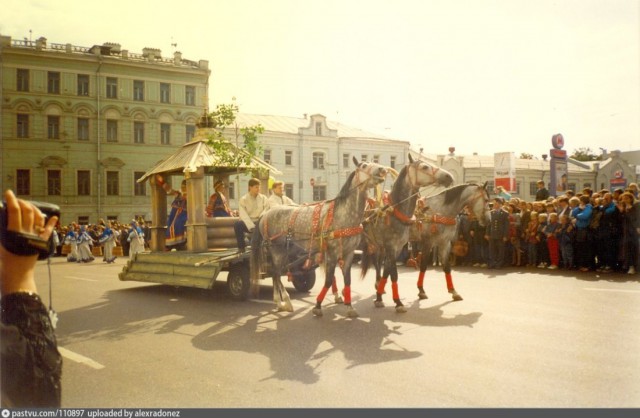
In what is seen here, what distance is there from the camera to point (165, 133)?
119 feet

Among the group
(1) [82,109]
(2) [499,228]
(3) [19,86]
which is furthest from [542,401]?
(1) [82,109]

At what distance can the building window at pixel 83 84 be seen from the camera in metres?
26.0

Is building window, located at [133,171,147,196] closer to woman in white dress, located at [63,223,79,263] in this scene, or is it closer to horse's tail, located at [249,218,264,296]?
woman in white dress, located at [63,223,79,263]

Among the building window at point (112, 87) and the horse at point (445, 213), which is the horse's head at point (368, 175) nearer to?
the horse at point (445, 213)

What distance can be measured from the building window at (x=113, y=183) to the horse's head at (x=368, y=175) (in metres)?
24.9

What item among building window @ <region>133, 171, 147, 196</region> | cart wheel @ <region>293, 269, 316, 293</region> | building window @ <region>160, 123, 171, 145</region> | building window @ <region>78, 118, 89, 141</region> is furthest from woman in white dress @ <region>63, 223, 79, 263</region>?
cart wheel @ <region>293, 269, 316, 293</region>

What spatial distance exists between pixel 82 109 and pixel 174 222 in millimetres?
19884

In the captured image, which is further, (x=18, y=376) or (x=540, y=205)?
(x=540, y=205)

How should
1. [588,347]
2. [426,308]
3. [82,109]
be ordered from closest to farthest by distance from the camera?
1. [588,347]
2. [426,308]
3. [82,109]

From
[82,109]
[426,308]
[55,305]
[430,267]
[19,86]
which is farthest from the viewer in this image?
[82,109]

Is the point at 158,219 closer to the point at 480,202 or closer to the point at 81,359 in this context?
the point at 81,359

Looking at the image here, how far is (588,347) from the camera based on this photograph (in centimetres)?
580

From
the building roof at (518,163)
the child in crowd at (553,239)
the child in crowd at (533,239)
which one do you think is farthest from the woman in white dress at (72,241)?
the building roof at (518,163)

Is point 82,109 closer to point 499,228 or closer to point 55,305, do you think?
point 55,305
